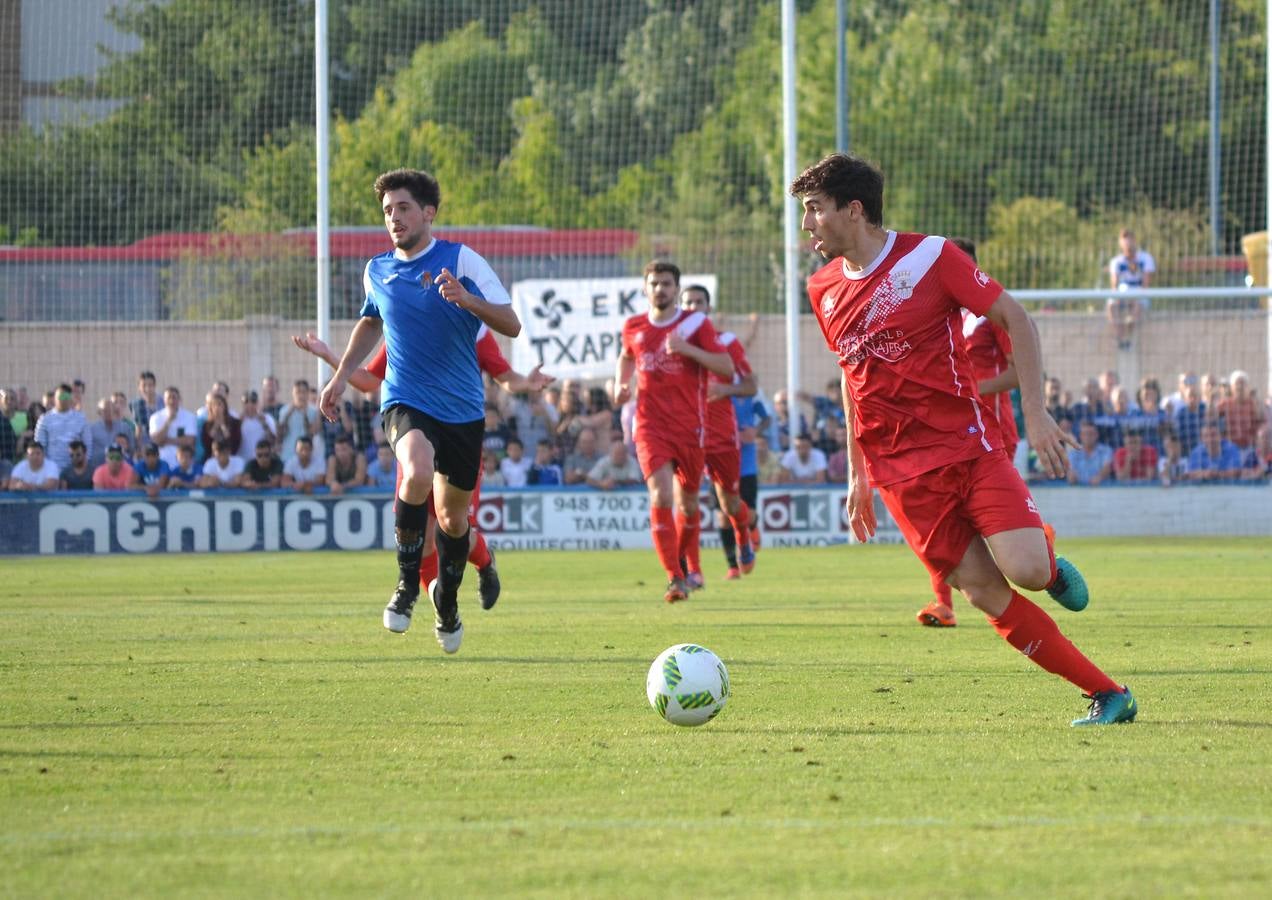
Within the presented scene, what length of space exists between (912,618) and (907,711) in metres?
4.62

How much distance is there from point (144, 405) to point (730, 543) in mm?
9050

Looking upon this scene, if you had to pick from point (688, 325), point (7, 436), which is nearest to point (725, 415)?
point (688, 325)

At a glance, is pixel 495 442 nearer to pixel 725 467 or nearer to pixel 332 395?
pixel 725 467

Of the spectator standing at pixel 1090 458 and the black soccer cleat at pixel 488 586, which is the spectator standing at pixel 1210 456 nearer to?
the spectator standing at pixel 1090 458

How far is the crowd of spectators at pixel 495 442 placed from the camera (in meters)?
21.2

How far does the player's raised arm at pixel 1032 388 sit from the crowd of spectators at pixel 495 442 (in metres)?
14.4

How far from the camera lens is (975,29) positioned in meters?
36.0

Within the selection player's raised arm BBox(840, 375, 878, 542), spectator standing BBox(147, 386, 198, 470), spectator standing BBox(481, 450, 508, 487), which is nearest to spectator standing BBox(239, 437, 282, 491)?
spectator standing BBox(147, 386, 198, 470)

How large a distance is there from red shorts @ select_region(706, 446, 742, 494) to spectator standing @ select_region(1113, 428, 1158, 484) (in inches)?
323

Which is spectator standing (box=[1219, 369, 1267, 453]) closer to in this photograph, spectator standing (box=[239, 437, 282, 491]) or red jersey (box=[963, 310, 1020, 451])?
red jersey (box=[963, 310, 1020, 451])

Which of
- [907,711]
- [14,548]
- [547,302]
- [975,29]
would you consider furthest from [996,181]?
[907,711]

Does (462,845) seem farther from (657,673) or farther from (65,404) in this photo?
(65,404)

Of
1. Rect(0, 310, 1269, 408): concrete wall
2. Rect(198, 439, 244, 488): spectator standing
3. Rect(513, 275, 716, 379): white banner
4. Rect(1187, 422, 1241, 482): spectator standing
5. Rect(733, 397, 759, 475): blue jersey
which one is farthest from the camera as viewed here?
Rect(513, 275, 716, 379): white banner

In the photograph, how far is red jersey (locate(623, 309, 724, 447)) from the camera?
13.6 meters
